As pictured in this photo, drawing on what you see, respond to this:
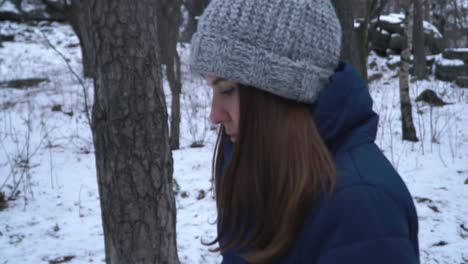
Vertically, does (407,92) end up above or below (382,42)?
below

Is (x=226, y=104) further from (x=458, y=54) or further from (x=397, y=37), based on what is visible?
(x=397, y=37)

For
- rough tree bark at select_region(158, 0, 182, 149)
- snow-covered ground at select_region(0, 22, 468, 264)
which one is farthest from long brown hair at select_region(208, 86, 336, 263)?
rough tree bark at select_region(158, 0, 182, 149)

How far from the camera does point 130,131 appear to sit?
80.8 inches

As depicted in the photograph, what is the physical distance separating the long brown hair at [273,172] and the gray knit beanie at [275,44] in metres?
0.05

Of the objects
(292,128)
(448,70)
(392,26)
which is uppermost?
(392,26)

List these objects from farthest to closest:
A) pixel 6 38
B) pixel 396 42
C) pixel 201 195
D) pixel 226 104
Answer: pixel 6 38
pixel 396 42
pixel 201 195
pixel 226 104

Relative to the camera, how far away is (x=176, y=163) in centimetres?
566

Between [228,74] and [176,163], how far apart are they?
15.5ft

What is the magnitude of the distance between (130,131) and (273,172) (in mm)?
1231

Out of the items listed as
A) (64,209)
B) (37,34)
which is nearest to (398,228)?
(64,209)

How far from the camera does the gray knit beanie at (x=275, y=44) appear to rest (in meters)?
0.99

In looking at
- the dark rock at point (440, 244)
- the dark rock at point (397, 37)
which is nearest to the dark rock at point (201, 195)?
the dark rock at point (440, 244)

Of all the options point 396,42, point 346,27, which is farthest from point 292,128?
point 396,42

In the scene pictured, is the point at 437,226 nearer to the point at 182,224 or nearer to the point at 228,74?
the point at 182,224
